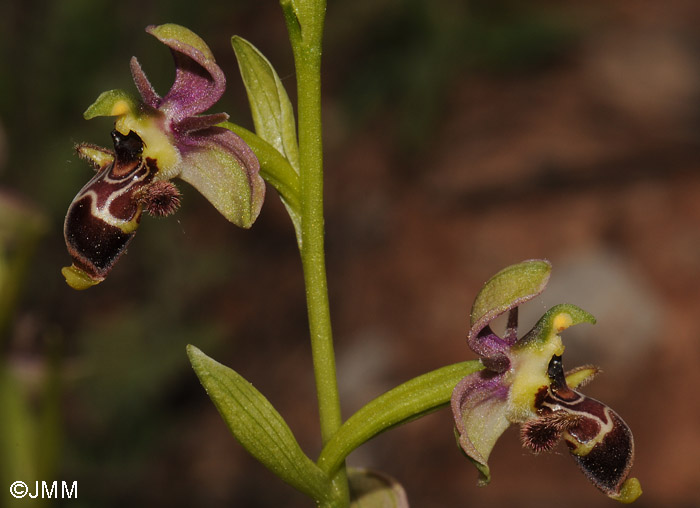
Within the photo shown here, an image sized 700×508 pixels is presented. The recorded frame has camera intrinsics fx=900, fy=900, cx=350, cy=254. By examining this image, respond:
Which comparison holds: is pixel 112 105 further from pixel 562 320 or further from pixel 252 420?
pixel 562 320

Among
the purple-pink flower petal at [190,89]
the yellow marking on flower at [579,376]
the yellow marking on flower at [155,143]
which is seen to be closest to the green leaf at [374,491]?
the yellow marking on flower at [579,376]

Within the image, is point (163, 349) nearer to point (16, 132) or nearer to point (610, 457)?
point (16, 132)

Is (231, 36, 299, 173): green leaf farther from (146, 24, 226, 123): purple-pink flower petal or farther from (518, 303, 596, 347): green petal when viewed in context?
(518, 303, 596, 347): green petal

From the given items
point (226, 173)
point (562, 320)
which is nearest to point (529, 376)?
point (562, 320)

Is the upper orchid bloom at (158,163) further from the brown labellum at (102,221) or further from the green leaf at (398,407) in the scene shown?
the green leaf at (398,407)

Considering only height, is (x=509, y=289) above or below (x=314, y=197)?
below

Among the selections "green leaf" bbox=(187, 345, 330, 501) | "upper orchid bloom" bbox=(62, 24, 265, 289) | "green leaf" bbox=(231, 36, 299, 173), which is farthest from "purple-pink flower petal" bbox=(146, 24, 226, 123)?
"green leaf" bbox=(187, 345, 330, 501)
